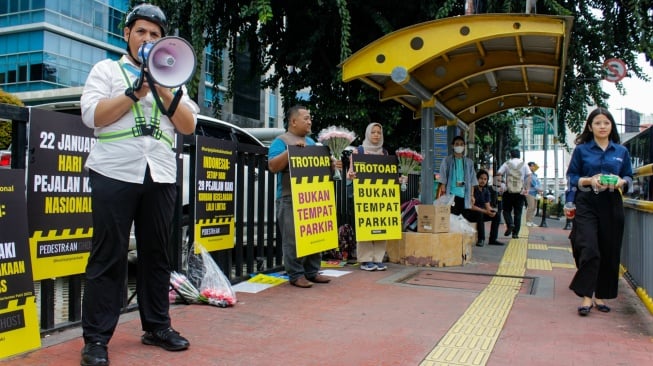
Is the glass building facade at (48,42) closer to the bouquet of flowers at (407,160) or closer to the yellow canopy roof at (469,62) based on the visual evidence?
the yellow canopy roof at (469,62)

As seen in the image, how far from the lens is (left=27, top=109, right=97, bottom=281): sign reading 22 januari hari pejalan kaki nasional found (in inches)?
136

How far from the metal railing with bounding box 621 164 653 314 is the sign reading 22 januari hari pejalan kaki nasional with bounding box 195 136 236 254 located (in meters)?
3.82

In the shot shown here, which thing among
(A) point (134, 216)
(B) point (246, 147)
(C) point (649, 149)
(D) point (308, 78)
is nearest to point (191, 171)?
(B) point (246, 147)

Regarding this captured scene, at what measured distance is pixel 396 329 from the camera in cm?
412

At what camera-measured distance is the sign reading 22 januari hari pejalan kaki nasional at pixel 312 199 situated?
564 centimetres

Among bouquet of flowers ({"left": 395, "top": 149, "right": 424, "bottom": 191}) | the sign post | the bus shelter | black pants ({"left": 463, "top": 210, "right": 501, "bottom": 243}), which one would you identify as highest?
the sign post

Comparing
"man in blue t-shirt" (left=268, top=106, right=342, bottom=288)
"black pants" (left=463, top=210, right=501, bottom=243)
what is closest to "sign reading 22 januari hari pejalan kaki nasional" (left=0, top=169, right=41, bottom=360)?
"man in blue t-shirt" (left=268, top=106, right=342, bottom=288)

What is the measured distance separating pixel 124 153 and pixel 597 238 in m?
3.89

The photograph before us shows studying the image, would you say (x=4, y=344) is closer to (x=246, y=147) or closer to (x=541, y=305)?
(x=246, y=147)

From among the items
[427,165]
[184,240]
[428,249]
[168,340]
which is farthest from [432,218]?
[168,340]

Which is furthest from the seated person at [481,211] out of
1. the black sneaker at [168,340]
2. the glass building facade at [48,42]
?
the glass building facade at [48,42]

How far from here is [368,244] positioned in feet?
22.7

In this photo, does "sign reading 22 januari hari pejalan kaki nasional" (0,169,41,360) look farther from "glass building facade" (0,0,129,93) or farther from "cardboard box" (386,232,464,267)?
"glass building facade" (0,0,129,93)

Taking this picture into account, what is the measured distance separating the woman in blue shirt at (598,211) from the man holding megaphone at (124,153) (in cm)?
Result: 346
